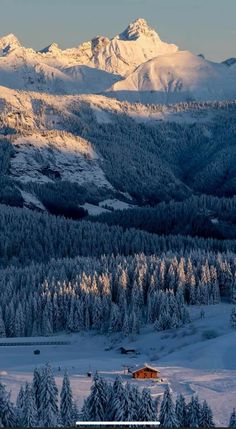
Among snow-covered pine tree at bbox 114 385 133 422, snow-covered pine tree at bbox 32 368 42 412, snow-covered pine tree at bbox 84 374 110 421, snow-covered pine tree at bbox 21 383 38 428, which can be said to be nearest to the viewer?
snow-covered pine tree at bbox 21 383 38 428

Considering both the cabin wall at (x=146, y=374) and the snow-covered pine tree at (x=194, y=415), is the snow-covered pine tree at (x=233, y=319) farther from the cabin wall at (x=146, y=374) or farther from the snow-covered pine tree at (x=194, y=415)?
the snow-covered pine tree at (x=194, y=415)

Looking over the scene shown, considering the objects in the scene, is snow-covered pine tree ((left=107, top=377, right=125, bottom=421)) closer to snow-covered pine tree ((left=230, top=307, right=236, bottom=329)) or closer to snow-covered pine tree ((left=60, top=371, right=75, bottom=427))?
snow-covered pine tree ((left=60, top=371, right=75, bottom=427))

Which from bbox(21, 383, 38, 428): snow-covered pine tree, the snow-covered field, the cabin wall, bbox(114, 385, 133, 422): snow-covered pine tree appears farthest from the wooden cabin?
bbox(21, 383, 38, 428): snow-covered pine tree

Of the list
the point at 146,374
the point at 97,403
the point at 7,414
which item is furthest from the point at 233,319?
the point at 7,414

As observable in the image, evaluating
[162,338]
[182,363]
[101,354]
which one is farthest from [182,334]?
[182,363]

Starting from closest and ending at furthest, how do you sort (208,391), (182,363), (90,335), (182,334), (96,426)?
(96,426), (208,391), (182,363), (182,334), (90,335)

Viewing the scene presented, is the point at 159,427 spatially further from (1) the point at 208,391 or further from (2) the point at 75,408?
(1) the point at 208,391

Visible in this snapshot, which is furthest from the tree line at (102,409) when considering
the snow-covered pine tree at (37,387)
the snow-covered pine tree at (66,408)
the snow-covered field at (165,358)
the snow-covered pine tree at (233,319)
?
the snow-covered pine tree at (233,319)
